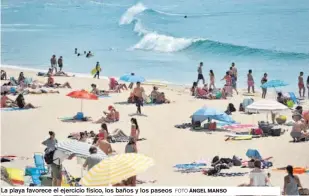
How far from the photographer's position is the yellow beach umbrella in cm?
797

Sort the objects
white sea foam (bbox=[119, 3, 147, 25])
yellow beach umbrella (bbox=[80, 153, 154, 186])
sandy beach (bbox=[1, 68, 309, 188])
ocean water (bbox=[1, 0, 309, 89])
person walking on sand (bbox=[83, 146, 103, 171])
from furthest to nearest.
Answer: white sea foam (bbox=[119, 3, 147, 25]) < ocean water (bbox=[1, 0, 309, 89]) < sandy beach (bbox=[1, 68, 309, 188]) < person walking on sand (bbox=[83, 146, 103, 171]) < yellow beach umbrella (bbox=[80, 153, 154, 186])

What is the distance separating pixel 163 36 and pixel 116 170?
36.0 m

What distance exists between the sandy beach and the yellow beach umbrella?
2.32 meters

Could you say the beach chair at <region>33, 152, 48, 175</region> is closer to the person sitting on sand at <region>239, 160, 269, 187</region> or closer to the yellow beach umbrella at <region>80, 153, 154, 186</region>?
the yellow beach umbrella at <region>80, 153, 154, 186</region>

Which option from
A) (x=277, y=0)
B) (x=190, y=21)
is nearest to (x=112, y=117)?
(x=190, y=21)

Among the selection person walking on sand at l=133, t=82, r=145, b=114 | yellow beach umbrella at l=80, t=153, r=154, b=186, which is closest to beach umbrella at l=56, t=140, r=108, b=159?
yellow beach umbrella at l=80, t=153, r=154, b=186

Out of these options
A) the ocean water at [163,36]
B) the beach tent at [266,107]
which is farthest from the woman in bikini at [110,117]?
the ocean water at [163,36]

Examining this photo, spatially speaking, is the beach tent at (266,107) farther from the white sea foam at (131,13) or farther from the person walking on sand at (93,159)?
the white sea foam at (131,13)

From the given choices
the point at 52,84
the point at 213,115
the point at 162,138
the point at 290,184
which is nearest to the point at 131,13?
the point at 52,84

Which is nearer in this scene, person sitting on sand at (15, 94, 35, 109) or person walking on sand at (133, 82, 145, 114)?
person walking on sand at (133, 82, 145, 114)

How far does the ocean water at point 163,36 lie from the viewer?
31094mm

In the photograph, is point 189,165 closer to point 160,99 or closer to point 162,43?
point 160,99

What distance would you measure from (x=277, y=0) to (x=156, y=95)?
139ft


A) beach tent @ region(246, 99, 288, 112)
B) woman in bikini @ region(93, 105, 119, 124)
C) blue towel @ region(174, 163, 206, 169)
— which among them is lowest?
blue towel @ region(174, 163, 206, 169)
